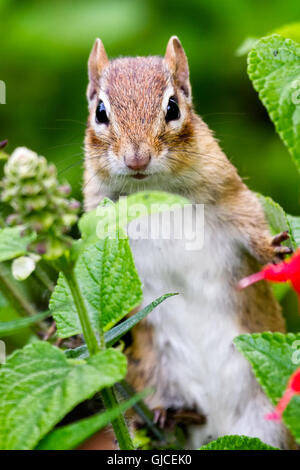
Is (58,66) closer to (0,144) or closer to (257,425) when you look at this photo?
(257,425)

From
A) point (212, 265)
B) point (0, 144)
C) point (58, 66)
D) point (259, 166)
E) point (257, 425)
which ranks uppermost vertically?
point (58, 66)

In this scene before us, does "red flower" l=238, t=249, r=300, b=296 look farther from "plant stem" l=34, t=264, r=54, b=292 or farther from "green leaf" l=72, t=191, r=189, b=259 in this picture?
"plant stem" l=34, t=264, r=54, b=292

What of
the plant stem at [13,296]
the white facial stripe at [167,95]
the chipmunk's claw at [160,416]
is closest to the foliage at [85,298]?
the plant stem at [13,296]

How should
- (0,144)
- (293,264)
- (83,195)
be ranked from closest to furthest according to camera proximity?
(293,264) → (0,144) → (83,195)

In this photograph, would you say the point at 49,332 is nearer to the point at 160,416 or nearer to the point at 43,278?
the point at 43,278

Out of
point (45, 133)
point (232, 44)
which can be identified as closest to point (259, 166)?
point (232, 44)

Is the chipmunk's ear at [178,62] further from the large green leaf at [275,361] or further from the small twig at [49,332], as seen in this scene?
the large green leaf at [275,361]

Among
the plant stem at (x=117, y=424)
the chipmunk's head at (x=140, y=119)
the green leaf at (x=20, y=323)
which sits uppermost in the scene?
the chipmunk's head at (x=140, y=119)
